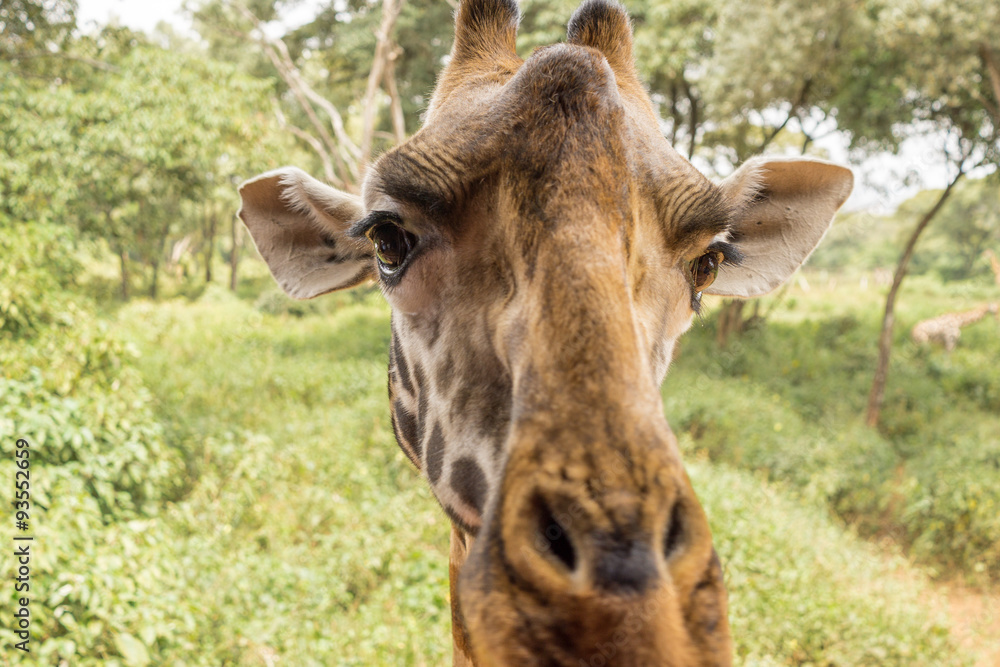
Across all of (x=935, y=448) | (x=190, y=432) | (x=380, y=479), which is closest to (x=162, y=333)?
(x=190, y=432)

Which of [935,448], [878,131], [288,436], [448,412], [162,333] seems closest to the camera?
[448,412]

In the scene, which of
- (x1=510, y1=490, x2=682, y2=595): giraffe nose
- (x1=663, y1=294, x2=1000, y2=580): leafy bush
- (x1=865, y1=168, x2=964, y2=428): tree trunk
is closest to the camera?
(x1=510, y1=490, x2=682, y2=595): giraffe nose

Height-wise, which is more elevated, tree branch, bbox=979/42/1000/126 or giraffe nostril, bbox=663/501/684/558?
tree branch, bbox=979/42/1000/126

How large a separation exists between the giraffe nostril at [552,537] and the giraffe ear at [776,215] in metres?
1.66

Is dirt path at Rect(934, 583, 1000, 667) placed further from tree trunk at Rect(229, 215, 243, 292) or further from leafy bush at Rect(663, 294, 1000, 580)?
tree trunk at Rect(229, 215, 243, 292)

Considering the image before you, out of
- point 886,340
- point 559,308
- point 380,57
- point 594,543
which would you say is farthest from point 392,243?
point 886,340

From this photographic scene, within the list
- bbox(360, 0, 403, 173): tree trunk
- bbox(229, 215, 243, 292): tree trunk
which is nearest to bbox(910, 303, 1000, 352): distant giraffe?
bbox(360, 0, 403, 173): tree trunk

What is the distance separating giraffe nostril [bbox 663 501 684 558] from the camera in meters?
1.01

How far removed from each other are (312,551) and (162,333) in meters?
12.5

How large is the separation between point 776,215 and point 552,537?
197 centimetres

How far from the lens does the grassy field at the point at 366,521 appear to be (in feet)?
15.1

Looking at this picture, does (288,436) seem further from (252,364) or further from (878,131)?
(878,131)

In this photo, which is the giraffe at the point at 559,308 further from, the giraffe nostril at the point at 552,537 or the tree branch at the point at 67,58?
the tree branch at the point at 67,58

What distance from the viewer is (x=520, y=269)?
54.3 inches
